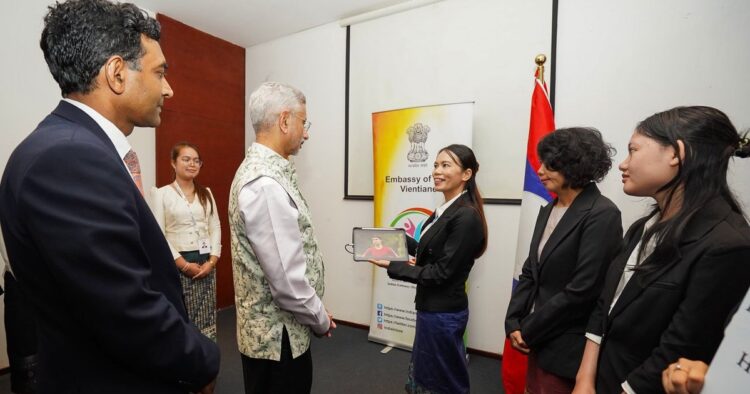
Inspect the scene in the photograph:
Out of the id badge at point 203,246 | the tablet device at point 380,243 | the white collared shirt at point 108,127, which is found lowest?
the id badge at point 203,246

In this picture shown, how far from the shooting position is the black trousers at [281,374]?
1382mm

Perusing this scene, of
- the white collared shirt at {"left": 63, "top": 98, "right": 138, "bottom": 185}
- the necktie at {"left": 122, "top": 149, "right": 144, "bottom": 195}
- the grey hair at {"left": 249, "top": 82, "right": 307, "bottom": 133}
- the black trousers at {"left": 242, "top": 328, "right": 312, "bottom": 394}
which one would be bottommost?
the black trousers at {"left": 242, "top": 328, "right": 312, "bottom": 394}

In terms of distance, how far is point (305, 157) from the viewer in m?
4.05

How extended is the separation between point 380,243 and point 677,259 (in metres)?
1.27

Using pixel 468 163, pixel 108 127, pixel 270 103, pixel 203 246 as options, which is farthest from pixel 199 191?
pixel 108 127

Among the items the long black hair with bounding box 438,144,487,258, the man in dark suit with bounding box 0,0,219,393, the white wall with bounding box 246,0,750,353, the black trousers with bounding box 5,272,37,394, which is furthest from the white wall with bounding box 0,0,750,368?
the man in dark suit with bounding box 0,0,219,393

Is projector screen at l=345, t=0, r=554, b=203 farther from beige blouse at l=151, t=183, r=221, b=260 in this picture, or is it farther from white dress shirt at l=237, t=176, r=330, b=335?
white dress shirt at l=237, t=176, r=330, b=335

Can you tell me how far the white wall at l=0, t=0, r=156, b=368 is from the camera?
2.64m

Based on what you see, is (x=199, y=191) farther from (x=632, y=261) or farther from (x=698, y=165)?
(x=698, y=165)

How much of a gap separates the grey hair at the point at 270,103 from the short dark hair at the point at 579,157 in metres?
1.08

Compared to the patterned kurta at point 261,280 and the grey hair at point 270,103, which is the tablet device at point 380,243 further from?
the grey hair at point 270,103

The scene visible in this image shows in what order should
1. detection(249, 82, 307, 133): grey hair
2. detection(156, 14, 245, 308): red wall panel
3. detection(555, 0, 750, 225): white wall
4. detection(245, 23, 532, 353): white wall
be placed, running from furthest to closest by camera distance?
detection(245, 23, 532, 353): white wall, detection(156, 14, 245, 308): red wall panel, detection(555, 0, 750, 225): white wall, detection(249, 82, 307, 133): grey hair

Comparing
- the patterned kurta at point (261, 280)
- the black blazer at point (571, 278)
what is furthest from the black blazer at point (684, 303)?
the patterned kurta at point (261, 280)

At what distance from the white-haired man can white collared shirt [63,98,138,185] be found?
1.63 ft
